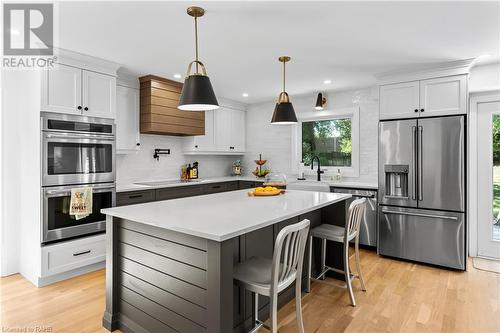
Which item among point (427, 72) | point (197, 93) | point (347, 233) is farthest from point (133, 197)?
point (427, 72)

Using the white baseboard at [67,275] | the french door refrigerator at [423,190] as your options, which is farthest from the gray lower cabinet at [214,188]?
the french door refrigerator at [423,190]

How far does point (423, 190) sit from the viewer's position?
12.0ft

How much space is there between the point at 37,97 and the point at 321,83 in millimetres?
3627

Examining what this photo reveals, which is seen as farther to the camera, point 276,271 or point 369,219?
point 369,219

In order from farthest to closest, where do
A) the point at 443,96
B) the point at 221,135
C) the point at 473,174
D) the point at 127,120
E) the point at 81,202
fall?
the point at 221,135 < the point at 127,120 < the point at 473,174 < the point at 443,96 < the point at 81,202

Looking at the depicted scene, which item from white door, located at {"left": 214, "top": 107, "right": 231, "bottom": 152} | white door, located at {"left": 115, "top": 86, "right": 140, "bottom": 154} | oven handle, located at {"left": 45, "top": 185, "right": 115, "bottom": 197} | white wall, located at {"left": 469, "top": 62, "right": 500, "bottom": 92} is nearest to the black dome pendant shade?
oven handle, located at {"left": 45, "top": 185, "right": 115, "bottom": 197}

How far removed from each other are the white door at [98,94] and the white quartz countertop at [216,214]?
1.65 meters

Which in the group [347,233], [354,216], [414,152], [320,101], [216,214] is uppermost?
[320,101]

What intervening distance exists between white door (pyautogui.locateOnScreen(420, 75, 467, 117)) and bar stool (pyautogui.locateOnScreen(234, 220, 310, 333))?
281 cm

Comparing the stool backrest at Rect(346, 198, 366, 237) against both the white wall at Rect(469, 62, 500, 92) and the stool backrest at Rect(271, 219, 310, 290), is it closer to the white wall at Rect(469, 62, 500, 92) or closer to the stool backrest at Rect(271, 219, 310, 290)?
the stool backrest at Rect(271, 219, 310, 290)

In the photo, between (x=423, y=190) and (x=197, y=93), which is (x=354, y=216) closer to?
(x=423, y=190)

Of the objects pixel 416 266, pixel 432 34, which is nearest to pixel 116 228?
pixel 432 34

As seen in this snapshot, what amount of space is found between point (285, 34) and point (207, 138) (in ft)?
9.52

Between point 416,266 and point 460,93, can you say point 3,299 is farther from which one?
point 460,93
